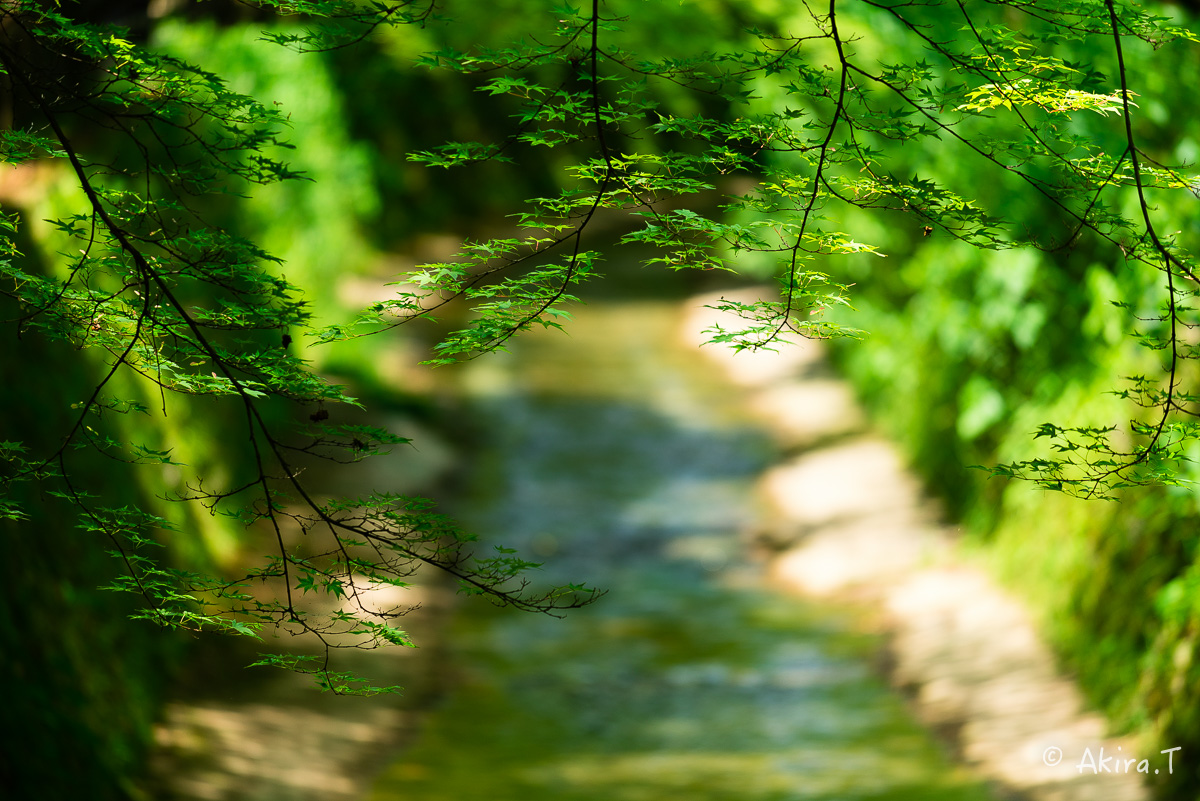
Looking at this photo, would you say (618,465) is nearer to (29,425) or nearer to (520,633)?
(520,633)

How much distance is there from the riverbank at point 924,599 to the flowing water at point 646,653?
0.66 feet

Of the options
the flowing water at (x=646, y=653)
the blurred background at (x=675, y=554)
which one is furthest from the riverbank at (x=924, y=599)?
the flowing water at (x=646, y=653)

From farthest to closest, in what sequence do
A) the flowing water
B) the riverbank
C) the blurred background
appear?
the flowing water, the riverbank, the blurred background

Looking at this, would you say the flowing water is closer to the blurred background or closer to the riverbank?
the blurred background

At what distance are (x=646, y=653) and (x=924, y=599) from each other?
1837 millimetres

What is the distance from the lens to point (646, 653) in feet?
22.0

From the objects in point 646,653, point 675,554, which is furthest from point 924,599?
point 675,554

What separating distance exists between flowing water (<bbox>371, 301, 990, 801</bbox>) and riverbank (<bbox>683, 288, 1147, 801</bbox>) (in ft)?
0.66

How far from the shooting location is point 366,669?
613cm

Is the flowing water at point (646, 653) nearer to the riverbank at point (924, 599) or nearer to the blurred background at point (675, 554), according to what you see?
the blurred background at point (675, 554)

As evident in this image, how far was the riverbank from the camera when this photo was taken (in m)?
4.79

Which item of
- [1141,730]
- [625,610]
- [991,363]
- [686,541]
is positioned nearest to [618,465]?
[686,541]

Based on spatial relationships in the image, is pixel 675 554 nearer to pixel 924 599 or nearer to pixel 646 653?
pixel 646 653

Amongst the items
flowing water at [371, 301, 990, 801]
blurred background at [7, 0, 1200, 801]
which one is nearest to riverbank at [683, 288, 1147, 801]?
blurred background at [7, 0, 1200, 801]
